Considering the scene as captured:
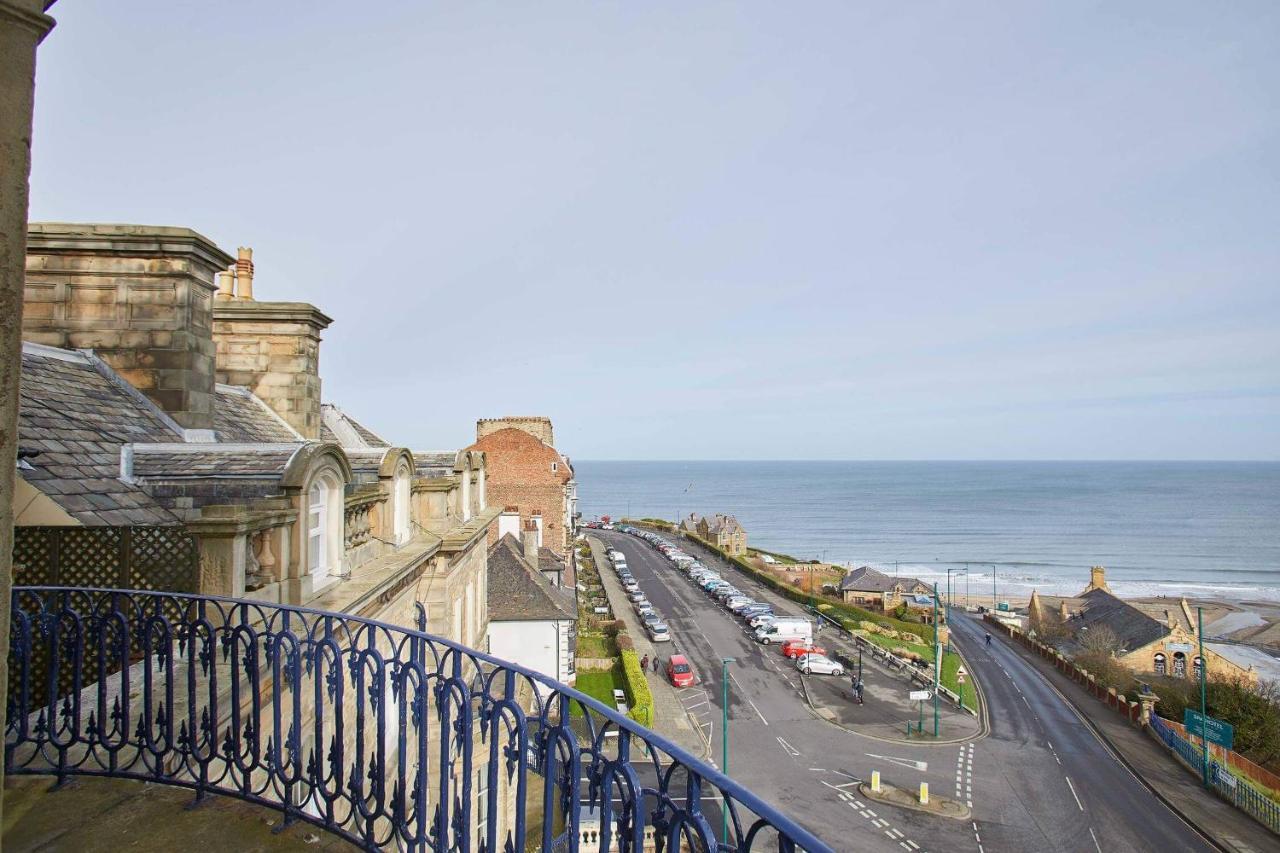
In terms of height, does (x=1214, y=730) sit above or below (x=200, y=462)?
below

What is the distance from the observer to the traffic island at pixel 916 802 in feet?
73.1

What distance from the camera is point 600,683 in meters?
34.2

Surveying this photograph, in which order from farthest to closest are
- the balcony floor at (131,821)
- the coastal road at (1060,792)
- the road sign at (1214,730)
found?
the road sign at (1214,730), the coastal road at (1060,792), the balcony floor at (131,821)

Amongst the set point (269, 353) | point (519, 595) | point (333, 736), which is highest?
point (269, 353)

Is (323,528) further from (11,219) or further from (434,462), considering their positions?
(434,462)

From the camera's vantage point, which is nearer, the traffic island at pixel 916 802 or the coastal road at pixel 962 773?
the coastal road at pixel 962 773

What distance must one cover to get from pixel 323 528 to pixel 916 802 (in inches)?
888

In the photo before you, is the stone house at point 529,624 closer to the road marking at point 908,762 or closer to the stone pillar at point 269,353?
the road marking at point 908,762

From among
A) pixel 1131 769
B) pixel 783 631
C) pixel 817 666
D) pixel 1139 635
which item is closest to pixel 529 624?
pixel 817 666

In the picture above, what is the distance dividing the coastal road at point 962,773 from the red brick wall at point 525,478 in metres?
17.9

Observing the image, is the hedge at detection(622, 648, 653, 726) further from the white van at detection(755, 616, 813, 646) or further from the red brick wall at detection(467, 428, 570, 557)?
the red brick wall at detection(467, 428, 570, 557)

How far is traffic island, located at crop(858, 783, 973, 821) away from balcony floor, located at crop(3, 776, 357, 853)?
23.6m

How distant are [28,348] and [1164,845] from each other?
98.3ft

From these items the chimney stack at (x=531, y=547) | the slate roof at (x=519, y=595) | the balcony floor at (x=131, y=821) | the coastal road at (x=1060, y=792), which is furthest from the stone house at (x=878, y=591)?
the balcony floor at (x=131, y=821)
